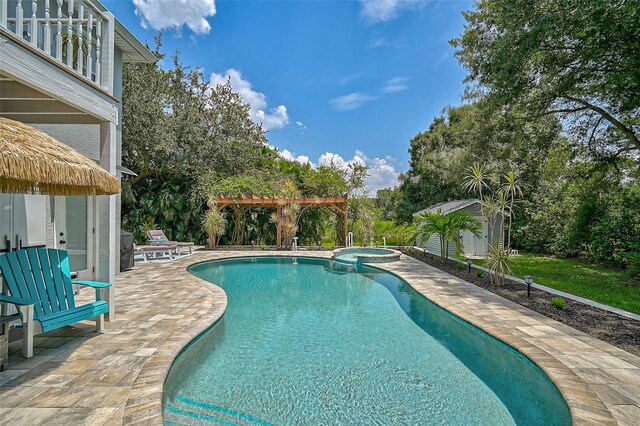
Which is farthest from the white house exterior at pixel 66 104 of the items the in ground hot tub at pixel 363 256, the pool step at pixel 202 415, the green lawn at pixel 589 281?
the green lawn at pixel 589 281

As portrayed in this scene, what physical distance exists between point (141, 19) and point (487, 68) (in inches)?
613

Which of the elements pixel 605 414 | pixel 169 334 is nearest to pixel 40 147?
pixel 169 334

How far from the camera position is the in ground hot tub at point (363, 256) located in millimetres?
12406

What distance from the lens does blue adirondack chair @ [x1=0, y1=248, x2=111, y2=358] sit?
361cm

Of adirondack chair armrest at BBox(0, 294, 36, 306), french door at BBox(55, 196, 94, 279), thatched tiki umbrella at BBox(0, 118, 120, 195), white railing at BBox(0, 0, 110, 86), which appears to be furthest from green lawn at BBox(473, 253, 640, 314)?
french door at BBox(55, 196, 94, 279)

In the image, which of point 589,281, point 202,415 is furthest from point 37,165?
point 589,281

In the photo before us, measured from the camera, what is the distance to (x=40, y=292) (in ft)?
13.0

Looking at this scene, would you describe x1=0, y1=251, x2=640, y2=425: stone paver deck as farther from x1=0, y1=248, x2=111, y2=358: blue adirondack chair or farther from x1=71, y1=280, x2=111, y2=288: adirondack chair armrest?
x1=71, y1=280, x2=111, y2=288: adirondack chair armrest

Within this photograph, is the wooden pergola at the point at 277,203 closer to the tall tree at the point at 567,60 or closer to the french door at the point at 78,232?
the tall tree at the point at 567,60

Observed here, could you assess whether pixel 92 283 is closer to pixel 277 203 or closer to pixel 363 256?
pixel 363 256

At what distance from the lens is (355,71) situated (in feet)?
56.0

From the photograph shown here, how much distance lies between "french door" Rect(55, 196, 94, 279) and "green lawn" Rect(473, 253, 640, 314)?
1163 centimetres

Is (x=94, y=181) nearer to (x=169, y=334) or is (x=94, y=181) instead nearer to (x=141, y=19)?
(x=169, y=334)

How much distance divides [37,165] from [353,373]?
14.5 ft
